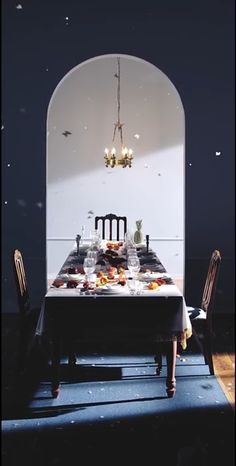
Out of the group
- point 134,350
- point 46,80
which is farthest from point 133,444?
point 46,80

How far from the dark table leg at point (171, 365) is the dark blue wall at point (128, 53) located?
2012 millimetres

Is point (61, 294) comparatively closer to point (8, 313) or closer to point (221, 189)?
point (8, 313)

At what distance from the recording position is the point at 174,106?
7.40 metres

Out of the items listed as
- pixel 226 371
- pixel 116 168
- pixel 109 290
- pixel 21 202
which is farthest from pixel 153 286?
pixel 116 168

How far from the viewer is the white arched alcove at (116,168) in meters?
7.32

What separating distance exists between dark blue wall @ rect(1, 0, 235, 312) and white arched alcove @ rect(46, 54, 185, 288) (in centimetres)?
226

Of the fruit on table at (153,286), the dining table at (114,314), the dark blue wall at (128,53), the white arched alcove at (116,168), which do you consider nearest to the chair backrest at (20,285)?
the dining table at (114,314)

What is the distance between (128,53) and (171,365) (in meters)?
3.02

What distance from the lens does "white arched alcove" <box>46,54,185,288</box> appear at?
24.0ft

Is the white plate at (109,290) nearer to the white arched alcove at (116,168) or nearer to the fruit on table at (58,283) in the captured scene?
the fruit on table at (58,283)

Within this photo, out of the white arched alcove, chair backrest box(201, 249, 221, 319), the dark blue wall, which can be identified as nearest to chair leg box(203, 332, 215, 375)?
chair backrest box(201, 249, 221, 319)

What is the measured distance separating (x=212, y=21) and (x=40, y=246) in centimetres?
255

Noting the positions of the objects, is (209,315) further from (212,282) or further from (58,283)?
(58,283)

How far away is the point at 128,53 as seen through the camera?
4.98 metres
